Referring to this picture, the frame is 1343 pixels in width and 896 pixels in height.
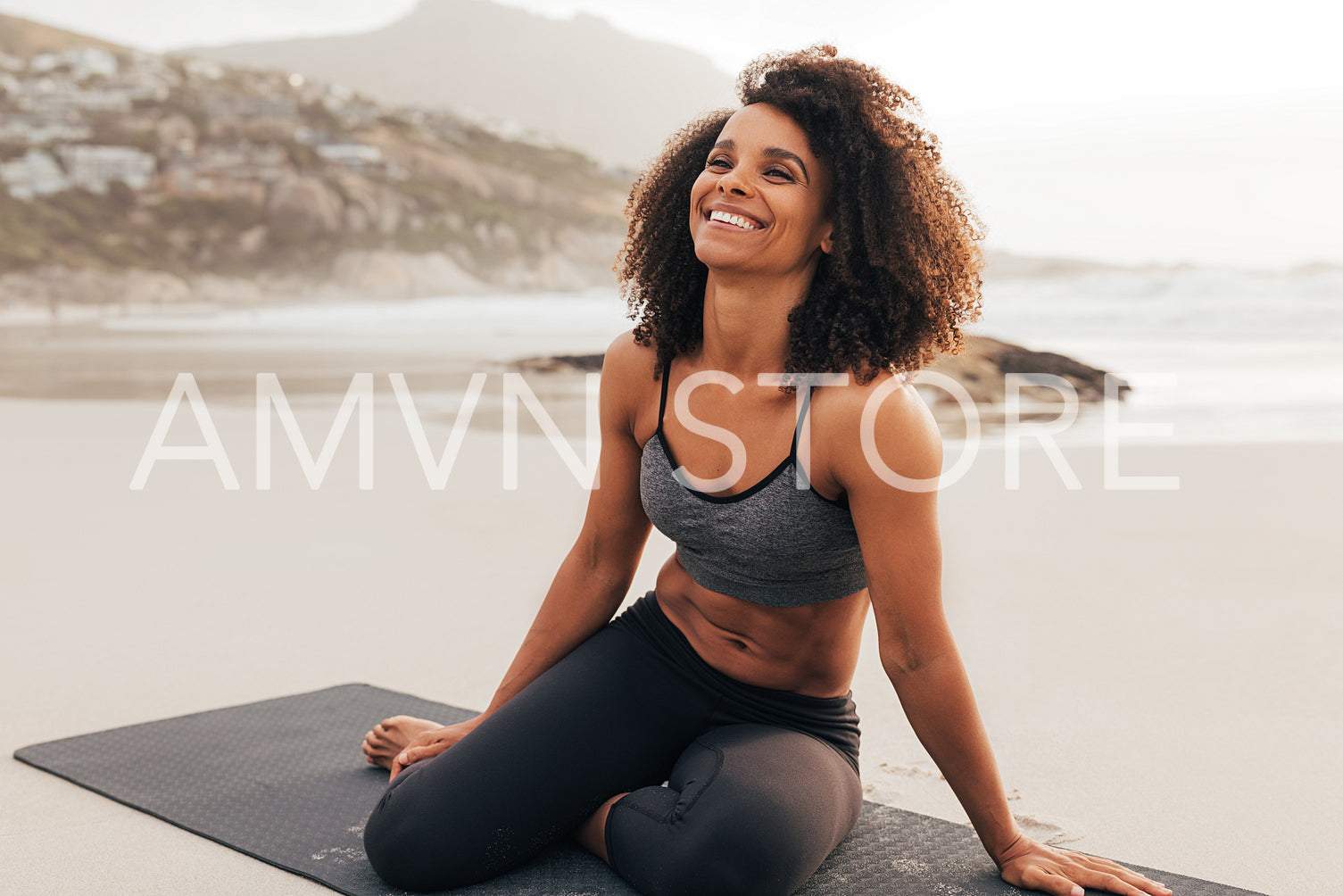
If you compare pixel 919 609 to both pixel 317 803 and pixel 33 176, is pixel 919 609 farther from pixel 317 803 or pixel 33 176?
pixel 33 176

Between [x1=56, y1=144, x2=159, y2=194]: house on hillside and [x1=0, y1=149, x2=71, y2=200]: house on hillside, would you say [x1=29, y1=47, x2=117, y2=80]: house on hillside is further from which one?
[x1=0, y1=149, x2=71, y2=200]: house on hillside

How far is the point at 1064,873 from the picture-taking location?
5.16ft

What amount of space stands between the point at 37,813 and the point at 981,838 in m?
1.49

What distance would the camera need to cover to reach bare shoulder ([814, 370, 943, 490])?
4.89 ft

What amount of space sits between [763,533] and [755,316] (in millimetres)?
330

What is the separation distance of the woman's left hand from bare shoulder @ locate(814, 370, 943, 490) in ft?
1.86

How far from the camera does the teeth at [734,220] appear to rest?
5.31 ft

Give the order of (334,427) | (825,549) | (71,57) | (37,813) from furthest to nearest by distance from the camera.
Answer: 1. (71,57)
2. (334,427)
3. (37,813)
4. (825,549)

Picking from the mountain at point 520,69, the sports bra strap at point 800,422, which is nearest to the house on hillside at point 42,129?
the mountain at point 520,69

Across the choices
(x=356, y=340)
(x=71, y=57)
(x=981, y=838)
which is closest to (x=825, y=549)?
(x=981, y=838)

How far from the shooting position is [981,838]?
5.36 ft

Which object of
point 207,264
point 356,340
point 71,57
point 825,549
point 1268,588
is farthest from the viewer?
point 71,57

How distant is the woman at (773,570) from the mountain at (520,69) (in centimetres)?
7636

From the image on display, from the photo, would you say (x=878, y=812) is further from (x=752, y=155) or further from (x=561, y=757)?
(x=752, y=155)
